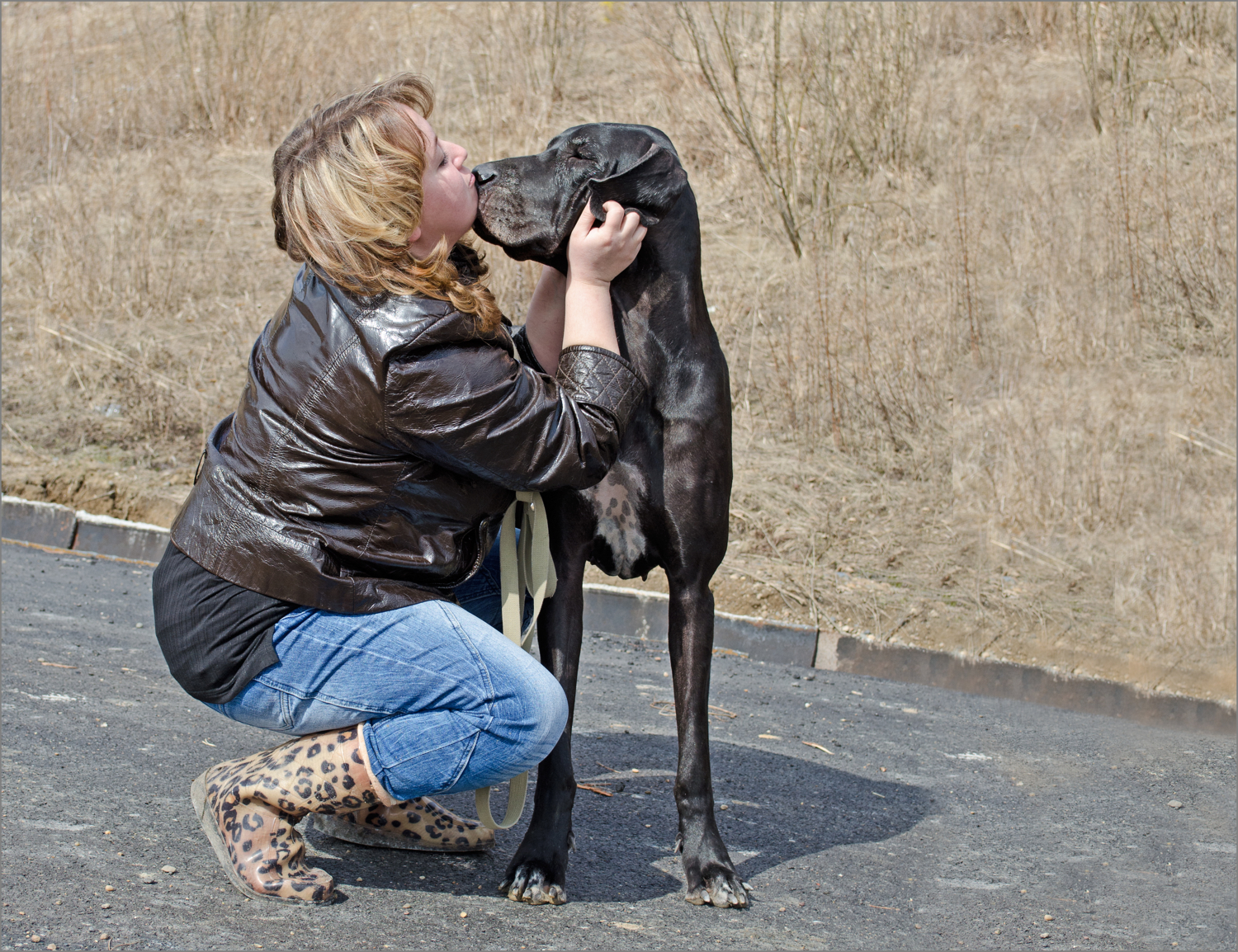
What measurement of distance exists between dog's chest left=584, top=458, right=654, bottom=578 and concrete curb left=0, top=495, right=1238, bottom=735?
2781 mm

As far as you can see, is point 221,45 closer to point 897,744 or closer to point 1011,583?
point 1011,583

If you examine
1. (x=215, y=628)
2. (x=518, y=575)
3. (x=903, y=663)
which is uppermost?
(x=518, y=575)

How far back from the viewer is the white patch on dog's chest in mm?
2766

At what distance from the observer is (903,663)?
591 centimetres

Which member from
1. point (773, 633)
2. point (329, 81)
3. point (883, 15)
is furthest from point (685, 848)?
point (329, 81)

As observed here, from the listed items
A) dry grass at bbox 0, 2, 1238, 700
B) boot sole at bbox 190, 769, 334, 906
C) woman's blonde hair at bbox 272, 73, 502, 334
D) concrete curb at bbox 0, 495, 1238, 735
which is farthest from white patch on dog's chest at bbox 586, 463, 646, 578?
dry grass at bbox 0, 2, 1238, 700

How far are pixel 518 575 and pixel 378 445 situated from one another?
0.53 metres

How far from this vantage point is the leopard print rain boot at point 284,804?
2.52m

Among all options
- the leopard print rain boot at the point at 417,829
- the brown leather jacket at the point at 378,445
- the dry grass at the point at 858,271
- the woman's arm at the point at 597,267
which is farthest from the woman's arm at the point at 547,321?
the dry grass at the point at 858,271

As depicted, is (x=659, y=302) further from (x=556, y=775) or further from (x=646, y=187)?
(x=556, y=775)

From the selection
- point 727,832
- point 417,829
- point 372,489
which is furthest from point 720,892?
point 372,489

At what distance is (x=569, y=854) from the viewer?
3.07 meters

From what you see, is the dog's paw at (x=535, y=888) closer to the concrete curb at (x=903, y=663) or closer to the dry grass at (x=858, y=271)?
the concrete curb at (x=903, y=663)

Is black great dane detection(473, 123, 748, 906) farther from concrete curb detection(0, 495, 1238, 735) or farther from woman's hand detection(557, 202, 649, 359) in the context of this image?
concrete curb detection(0, 495, 1238, 735)
